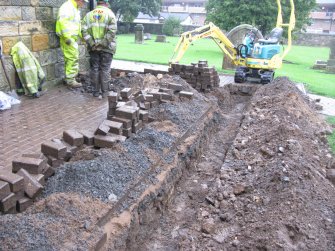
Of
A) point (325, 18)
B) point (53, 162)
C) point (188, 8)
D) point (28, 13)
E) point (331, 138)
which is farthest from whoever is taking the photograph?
point (188, 8)

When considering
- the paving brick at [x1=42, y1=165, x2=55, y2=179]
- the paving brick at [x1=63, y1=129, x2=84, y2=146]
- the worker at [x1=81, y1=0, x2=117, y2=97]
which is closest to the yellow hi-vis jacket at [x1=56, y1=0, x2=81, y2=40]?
the worker at [x1=81, y1=0, x2=117, y2=97]

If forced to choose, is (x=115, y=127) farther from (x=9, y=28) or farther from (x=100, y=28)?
(x=9, y=28)

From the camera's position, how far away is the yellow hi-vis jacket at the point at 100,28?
23.7ft

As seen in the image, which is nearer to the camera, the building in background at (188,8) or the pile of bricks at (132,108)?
the pile of bricks at (132,108)

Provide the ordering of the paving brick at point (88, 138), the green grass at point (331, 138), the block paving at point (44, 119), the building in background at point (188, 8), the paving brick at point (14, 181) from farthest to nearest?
the building in background at point (188, 8) < the green grass at point (331, 138) < the block paving at point (44, 119) < the paving brick at point (88, 138) < the paving brick at point (14, 181)

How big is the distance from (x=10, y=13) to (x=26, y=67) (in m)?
1.06

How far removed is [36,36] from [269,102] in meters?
5.40

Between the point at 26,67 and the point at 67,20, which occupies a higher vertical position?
the point at 67,20

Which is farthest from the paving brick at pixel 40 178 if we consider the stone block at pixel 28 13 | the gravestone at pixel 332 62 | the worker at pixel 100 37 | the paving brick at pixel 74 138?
the gravestone at pixel 332 62

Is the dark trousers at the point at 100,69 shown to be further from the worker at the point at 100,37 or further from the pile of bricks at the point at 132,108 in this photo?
the pile of bricks at the point at 132,108

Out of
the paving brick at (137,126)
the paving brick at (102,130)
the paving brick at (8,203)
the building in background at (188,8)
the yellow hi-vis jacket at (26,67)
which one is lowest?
the paving brick at (8,203)

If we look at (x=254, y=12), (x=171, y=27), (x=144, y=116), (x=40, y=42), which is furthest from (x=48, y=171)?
(x=171, y=27)

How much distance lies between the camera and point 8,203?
3080 mm

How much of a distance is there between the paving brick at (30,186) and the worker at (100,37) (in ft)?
14.9
